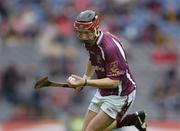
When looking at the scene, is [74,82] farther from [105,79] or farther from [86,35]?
[86,35]

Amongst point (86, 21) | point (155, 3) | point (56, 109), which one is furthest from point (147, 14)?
point (86, 21)

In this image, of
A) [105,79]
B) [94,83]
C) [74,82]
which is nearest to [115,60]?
[105,79]

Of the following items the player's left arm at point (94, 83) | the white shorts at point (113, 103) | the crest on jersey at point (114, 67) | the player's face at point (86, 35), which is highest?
the player's face at point (86, 35)

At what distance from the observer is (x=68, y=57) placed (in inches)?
763

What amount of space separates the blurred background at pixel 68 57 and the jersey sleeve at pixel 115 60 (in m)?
6.37

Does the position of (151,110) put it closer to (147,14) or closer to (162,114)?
(162,114)

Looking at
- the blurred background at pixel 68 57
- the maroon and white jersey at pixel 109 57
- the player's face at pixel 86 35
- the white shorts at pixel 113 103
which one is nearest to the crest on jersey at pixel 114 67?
the maroon and white jersey at pixel 109 57

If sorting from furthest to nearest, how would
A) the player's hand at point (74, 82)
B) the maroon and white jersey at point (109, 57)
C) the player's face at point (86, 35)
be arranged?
the maroon and white jersey at point (109, 57) < the player's face at point (86, 35) < the player's hand at point (74, 82)

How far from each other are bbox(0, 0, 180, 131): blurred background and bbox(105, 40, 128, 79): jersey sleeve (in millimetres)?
6367

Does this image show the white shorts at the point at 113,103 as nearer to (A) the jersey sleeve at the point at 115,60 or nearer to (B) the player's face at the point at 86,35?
(A) the jersey sleeve at the point at 115,60

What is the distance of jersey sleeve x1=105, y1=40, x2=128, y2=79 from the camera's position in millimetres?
11102

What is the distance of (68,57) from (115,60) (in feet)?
27.3

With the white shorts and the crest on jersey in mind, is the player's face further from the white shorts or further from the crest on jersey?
the white shorts

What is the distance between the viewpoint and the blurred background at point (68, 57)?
18562 millimetres
